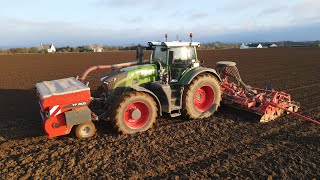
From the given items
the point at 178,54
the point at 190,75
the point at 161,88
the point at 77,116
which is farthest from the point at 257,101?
the point at 77,116

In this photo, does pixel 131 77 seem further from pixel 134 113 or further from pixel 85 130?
pixel 85 130

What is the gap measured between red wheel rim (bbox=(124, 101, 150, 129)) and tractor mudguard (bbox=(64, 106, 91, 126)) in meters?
0.90

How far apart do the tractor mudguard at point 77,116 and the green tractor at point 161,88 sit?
557 mm

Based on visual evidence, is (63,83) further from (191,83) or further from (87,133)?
(191,83)

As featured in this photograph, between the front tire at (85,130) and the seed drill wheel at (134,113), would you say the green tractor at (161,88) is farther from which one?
the front tire at (85,130)

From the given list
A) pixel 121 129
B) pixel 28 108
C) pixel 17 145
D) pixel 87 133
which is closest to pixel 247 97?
pixel 121 129

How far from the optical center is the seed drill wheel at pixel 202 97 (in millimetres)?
8133

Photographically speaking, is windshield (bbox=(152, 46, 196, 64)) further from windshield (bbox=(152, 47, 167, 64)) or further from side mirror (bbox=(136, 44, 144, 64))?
side mirror (bbox=(136, 44, 144, 64))

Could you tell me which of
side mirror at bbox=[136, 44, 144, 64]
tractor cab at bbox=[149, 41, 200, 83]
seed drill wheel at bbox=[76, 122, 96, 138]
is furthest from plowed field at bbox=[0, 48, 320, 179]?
side mirror at bbox=[136, 44, 144, 64]

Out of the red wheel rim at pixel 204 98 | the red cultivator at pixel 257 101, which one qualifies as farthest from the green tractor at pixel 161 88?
the red cultivator at pixel 257 101

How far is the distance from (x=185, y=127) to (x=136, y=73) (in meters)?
1.85

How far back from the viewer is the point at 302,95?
1162 centimetres

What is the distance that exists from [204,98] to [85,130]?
A: 11.3 feet

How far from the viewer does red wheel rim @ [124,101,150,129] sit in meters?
7.37
